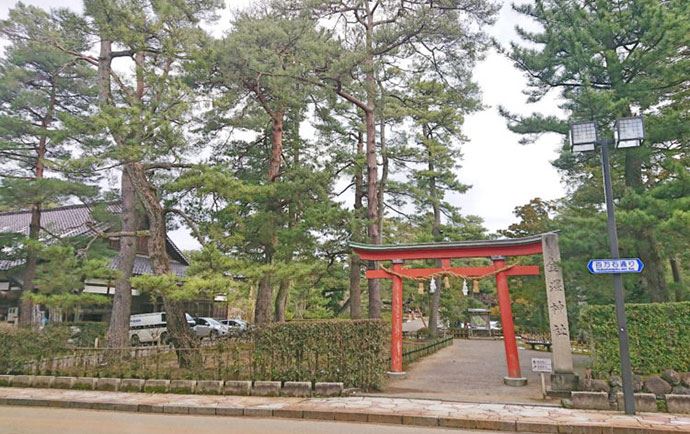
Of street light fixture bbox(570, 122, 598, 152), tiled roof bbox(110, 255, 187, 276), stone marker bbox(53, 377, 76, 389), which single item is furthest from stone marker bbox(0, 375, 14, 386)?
street light fixture bbox(570, 122, 598, 152)

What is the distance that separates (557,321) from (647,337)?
5.59 feet

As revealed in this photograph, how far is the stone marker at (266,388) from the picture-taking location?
9.17m

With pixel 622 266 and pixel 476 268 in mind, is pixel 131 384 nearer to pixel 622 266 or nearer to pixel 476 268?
pixel 476 268

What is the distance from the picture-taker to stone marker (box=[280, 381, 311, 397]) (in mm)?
9047

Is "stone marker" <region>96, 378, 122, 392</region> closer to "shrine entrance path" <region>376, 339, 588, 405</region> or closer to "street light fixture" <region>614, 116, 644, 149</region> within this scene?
"shrine entrance path" <region>376, 339, 588, 405</region>

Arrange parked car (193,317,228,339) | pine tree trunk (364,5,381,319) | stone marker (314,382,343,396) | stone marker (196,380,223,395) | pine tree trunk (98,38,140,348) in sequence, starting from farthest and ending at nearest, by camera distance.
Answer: parked car (193,317,228,339) < pine tree trunk (364,5,381,319) < pine tree trunk (98,38,140,348) < stone marker (196,380,223,395) < stone marker (314,382,343,396)

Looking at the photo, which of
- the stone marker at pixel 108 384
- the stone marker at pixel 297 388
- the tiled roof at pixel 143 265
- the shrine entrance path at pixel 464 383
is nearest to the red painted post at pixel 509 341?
the shrine entrance path at pixel 464 383

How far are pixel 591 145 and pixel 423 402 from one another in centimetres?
587

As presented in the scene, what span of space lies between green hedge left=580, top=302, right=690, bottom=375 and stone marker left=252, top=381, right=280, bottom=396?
6635 mm

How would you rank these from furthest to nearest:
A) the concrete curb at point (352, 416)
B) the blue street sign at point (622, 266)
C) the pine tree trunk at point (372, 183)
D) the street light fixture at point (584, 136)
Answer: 1. the pine tree trunk at point (372, 183)
2. the street light fixture at point (584, 136)
3. the blue street sign at point (622, 266)
4. the concrete curb at point (352, 416)

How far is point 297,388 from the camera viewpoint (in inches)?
358

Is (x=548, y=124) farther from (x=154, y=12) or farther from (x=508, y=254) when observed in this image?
(x=154, y=12)

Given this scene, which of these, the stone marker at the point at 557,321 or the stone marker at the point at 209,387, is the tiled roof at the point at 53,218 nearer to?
the stone marker at the point at 209,387

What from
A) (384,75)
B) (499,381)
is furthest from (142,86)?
(499,381)
